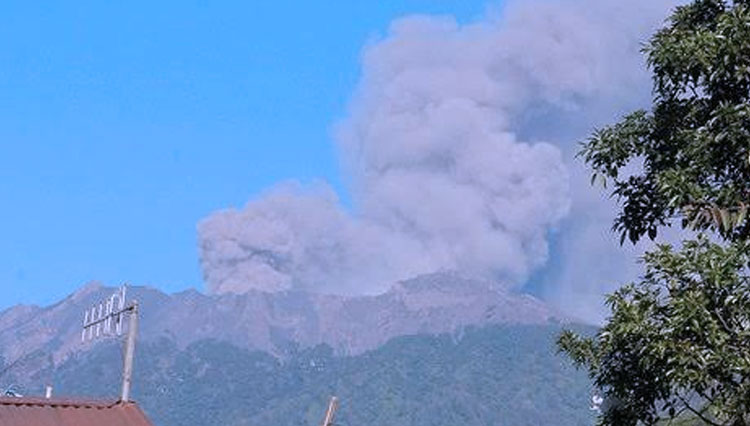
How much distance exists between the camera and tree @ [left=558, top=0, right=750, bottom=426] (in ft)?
46.1

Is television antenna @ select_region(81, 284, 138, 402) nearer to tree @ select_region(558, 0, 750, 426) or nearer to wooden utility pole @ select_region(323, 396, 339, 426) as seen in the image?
wooden utility pole @ select_region(323, 396, 339, 426)

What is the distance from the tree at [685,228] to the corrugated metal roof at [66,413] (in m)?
7.75

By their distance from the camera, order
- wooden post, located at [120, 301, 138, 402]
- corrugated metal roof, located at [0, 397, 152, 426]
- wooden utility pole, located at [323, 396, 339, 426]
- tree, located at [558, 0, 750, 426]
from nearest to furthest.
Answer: tree, located at [558, 0, 750, 426]
corrugated metal roof, located at [0, 397, 152, 426]
wooden utility pole, located at [323, 396, 339, 426]
wooden post, located at [120, 301, 138, 402]

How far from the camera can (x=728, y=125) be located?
598 inches

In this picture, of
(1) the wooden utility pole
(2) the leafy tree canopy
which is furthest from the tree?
(1) the wooden utility pole

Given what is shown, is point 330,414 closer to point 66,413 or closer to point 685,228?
point 66,413

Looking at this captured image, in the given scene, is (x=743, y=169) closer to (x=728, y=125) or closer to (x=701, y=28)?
(x=728, y=125)

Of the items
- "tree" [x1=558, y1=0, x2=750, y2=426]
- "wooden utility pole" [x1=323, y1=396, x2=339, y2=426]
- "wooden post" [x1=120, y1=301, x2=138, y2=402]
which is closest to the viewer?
"tree" [x1=558, y1=0, x2=750, y2=426]

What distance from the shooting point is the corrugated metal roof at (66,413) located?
19500 millimetres

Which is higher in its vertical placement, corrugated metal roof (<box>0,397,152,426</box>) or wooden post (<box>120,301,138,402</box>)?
wooden post (<box>120,301,138,402</box>)

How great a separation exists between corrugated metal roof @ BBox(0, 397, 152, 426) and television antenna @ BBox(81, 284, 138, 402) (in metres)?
2.72

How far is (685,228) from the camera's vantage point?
15.5 metres

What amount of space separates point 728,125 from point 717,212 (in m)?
1.11

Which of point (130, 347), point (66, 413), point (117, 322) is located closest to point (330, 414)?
point (130, 347)
